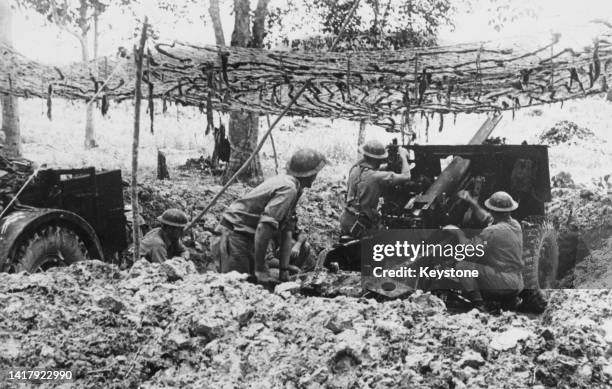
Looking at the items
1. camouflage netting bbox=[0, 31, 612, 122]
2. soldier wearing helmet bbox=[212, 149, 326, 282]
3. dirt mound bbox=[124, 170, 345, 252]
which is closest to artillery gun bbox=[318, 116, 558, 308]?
camouflage netting bbox=[0, 31, 612, 122]

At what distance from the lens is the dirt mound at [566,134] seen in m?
12.4

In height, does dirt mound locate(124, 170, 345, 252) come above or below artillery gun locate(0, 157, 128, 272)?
below

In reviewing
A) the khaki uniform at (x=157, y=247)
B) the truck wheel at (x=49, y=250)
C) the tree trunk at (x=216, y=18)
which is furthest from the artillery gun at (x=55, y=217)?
the tree trunk at (x=216, y=18)

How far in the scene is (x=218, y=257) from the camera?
4242 millimetres

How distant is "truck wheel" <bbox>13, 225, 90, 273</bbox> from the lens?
393 centimetres

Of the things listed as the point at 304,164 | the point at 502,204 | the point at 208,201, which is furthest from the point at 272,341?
the point at 208,201

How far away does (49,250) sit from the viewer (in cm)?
414

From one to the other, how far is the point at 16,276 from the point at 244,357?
5.44 feet

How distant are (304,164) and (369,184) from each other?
1.60 m

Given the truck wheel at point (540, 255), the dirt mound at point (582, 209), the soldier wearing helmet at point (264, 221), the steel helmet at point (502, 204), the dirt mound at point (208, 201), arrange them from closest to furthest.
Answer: the soldier wearing helmet at point (264, 221)
the steel helmet at point (502, 204)
the truck wheel at point (540, 255)
the dirt mound at point (208, 201)
the dirt mound at point (582, 209)

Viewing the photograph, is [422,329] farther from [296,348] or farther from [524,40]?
[524,40]

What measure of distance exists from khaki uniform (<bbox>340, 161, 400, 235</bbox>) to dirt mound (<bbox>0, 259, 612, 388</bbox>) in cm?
225

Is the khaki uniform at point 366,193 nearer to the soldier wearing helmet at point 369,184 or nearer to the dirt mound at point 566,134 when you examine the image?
the soldier wearing helmet at point 369,184

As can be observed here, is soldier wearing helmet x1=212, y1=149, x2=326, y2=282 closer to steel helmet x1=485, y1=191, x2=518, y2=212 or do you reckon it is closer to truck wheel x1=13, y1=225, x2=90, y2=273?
truck wheel x1=13, y1=225, x2=90, y2=273
